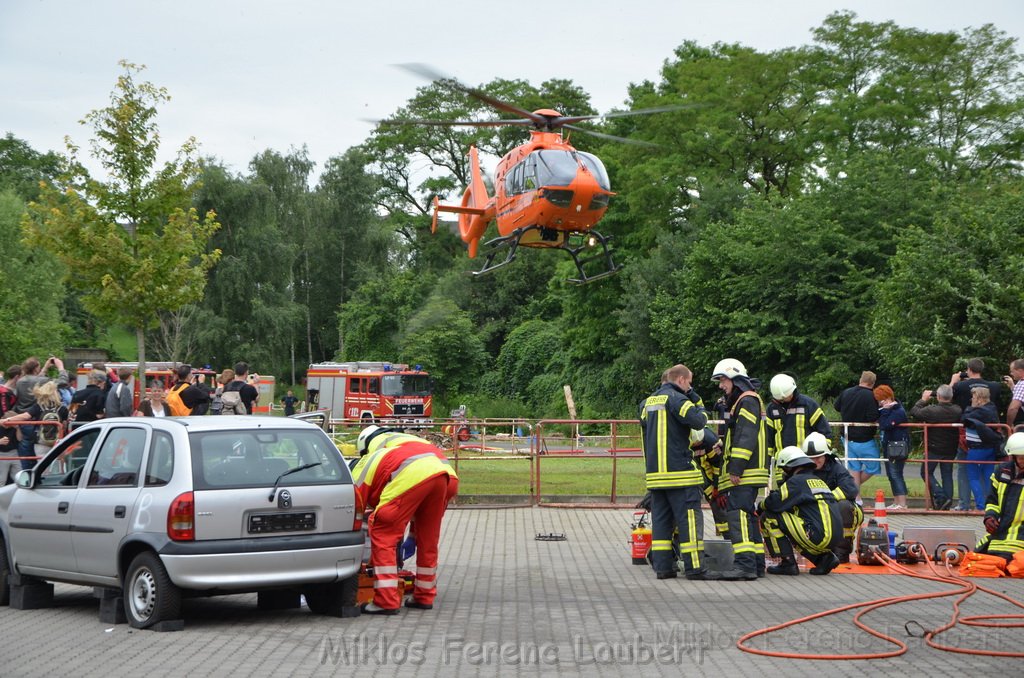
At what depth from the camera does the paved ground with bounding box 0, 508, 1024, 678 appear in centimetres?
736

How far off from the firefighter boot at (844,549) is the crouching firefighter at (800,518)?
0.10 meters

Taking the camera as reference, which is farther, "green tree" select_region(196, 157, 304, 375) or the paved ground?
"green tree" select_region(196, 157, 304, 375)

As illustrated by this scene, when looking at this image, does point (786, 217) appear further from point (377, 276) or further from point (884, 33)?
point (377, 276)

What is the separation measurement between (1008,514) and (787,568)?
2216 millimetres

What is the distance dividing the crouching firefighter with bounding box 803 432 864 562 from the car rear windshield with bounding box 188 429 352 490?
5266 mm

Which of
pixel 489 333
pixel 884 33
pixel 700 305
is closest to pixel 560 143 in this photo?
pixel 700 305

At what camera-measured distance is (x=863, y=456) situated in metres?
17.7

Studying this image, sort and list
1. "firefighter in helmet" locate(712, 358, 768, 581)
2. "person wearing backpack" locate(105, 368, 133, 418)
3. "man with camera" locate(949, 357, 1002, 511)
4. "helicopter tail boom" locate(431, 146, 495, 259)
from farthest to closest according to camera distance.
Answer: "helicopter tail boom" locate(431, 146, 495, 259)
"man with camera" locate(949, 357, 1002, 511)
"person wearing backpack" locate(105, 368, 133, 418)
"firefighter in helmet" locate(712, 358, 768, 581)

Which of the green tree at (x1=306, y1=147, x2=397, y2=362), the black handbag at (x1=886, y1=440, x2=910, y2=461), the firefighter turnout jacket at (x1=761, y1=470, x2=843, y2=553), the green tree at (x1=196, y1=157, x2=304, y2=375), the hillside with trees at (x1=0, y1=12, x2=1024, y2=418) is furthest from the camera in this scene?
the green tree at (x1=306, y1=147, x2=397, y2=362)

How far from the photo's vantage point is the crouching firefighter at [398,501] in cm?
906

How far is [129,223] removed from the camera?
84.1ft

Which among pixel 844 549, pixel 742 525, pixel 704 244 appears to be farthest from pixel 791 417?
pixel 704 244

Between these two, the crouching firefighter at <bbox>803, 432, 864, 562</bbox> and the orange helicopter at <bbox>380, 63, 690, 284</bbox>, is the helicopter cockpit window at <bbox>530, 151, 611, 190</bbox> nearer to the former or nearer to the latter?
the orange helicopter at <bbox>380, 63, 690, 284</bbox>

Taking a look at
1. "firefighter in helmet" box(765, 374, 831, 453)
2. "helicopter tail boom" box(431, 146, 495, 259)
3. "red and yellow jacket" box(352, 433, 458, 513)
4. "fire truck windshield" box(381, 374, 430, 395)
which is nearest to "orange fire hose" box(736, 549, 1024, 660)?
"firefighter in helmet" box(765, 374, 831, 453)
